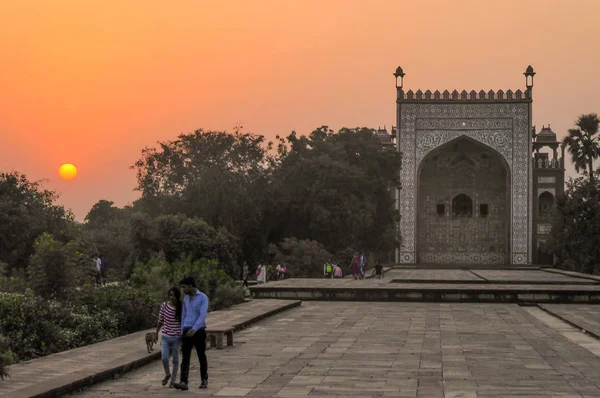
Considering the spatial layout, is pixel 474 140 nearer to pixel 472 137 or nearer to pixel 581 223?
pixel 472 137

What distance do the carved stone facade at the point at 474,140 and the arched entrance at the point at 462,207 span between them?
4.70ft

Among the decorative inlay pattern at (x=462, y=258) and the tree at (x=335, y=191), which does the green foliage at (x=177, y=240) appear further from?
the decorative inlay pattern at (x=462, y=258)

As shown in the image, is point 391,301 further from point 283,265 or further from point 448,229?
point 448,229

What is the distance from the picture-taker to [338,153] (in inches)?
1407

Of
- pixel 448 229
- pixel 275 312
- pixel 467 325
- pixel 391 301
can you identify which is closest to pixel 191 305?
pixel 467 325

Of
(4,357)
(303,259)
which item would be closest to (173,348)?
(4,357)

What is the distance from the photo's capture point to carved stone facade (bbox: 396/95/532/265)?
4569 cm

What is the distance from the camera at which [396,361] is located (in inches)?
377

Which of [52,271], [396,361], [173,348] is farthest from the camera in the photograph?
[52,271]

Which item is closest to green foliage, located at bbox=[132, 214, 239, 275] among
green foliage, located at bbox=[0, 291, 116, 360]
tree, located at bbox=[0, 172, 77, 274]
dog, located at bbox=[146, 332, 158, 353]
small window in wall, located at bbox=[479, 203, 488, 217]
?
tree, located at bbox=[0, 172, 77, 274]

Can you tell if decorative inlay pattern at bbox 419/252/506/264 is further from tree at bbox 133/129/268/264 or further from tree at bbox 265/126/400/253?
tree at bbox 133/129/268/264

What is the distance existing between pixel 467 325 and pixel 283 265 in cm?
1628

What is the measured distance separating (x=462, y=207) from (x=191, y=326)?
42741 millimetres

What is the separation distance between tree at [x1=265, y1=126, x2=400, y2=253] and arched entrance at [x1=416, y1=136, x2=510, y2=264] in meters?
10.0
